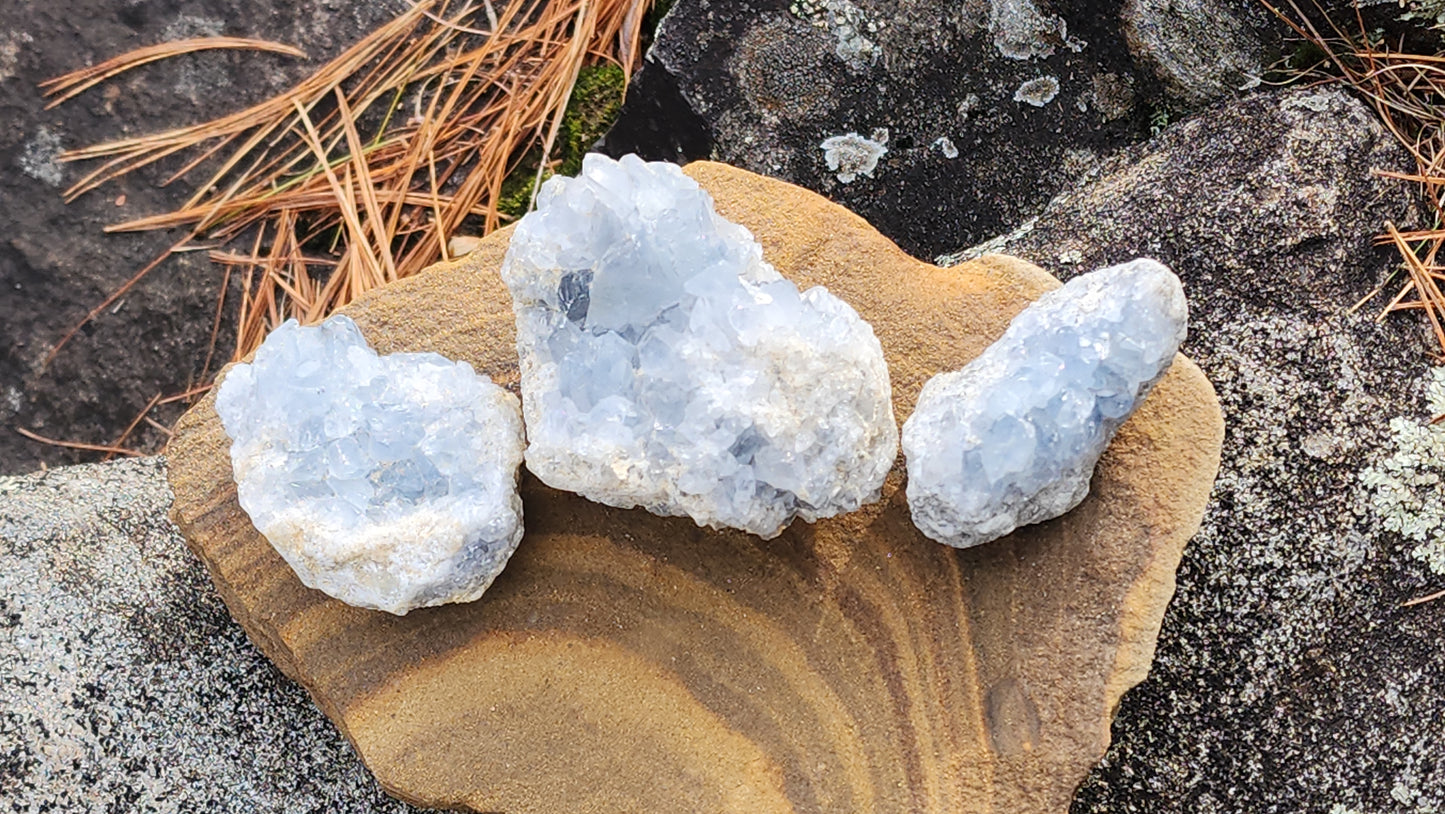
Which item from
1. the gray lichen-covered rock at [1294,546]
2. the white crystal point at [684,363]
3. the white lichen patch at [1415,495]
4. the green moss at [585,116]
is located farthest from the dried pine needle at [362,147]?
the white lichen patch at [1415,495]

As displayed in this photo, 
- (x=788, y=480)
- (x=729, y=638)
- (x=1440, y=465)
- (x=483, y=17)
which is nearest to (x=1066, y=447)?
(x=788, y=480)

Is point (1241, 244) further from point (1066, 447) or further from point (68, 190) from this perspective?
point (68, 190)

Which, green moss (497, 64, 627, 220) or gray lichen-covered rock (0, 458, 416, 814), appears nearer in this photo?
gray lichen-covered rock (0, 458, 416, 814)

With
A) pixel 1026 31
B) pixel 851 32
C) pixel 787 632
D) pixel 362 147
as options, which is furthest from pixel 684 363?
pixel 362 147

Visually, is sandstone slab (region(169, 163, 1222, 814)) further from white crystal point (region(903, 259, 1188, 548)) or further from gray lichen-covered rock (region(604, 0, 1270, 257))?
gray lichen-covered rock (region(604, 0, 1270, 257))

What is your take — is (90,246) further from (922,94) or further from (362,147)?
(922,94)

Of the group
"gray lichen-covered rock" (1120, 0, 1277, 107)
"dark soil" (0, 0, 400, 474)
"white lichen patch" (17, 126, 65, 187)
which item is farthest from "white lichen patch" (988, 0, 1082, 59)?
"white lichen patch" (17, 126, 65, 187)
